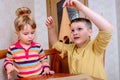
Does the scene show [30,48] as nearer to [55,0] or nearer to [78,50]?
[78,50]

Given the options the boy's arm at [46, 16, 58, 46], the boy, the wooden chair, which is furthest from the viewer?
the wooden chair

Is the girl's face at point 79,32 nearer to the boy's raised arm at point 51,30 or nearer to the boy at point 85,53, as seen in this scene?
the boy at point 85,53

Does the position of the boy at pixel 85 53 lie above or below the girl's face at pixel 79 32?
below

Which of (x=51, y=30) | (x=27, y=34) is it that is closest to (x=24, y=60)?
(x=27, y=34)

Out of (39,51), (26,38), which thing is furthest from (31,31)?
(39,51)

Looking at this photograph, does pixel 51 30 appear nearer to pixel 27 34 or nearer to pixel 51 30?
pixel 51 30

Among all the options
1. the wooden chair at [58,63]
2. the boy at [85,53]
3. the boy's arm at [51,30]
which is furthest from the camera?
the wooden chair at [58,63]

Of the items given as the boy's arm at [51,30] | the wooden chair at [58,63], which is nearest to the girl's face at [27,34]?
the boy's arm at [51,30]

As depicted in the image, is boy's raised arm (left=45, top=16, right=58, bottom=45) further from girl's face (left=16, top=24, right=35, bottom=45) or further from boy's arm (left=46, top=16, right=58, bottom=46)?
girl's face (left=16, top=24, right=35, bottom=45)

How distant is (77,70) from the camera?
119cm

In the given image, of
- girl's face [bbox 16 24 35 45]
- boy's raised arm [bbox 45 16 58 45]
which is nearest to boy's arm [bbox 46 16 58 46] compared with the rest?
boy's raised arm [bbox 45 16 58 45]

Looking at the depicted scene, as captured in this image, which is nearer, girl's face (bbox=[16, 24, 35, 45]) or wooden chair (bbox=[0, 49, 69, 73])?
girl's face (bbox=[16, 24, 35, 45])

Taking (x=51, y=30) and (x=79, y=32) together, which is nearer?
(x=79, y=32)

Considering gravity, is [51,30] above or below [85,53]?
above
